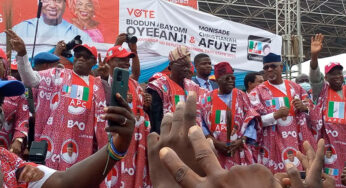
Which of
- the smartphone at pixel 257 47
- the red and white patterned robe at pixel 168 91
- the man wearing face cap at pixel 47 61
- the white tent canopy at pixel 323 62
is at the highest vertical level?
the smartphone at pixel 257 47

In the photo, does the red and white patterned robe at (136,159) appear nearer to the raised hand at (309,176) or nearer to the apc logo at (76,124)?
the apc logo at (76,124)

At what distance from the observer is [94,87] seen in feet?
13.5

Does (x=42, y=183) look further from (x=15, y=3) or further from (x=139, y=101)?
(x=15, y=3)

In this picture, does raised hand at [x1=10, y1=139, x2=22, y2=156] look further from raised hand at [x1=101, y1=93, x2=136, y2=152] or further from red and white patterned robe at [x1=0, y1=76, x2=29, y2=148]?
raised hand at [x1=101, y1=93, x2=136, y2=152]

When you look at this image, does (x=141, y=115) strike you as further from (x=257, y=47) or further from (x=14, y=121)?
(x=257, y=47)

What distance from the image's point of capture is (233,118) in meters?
4.66

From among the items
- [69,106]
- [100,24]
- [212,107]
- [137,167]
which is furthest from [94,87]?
[100,24]

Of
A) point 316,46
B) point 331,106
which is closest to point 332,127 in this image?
point 331,106

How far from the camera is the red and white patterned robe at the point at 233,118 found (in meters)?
4.55

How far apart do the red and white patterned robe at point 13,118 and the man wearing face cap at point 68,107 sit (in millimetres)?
124

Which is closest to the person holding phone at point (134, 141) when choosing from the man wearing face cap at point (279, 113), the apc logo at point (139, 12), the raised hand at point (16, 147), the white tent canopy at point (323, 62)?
the raised hand at point (16, 147)

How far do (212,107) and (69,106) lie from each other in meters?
1.55

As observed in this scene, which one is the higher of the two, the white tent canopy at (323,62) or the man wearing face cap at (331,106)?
the white tent canopy at (323,62)

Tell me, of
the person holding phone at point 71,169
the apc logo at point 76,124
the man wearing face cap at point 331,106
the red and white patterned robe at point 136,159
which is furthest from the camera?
the man wearing face cap at point 331,106
